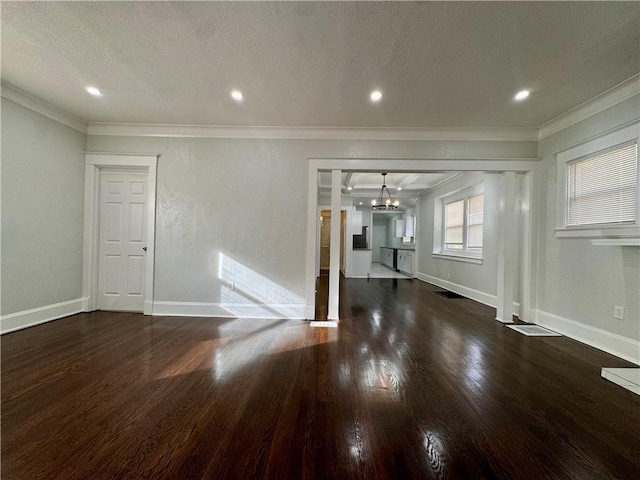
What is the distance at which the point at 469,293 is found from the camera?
5355 millimetres

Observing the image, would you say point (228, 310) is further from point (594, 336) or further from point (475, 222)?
point (475, 222)

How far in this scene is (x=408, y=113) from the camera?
10.6 ft

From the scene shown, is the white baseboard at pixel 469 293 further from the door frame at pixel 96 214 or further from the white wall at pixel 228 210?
the door frame at pixel 96 214

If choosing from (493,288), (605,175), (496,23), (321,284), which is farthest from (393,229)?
(496,23)

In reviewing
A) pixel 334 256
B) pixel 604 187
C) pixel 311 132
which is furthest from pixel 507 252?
pixel 311 132

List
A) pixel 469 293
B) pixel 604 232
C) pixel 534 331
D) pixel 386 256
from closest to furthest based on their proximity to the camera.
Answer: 1. pixel 604 232
2. pixel 534 331
3. pixel 469 293
4. pixel 386 256

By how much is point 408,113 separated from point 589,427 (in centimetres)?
317

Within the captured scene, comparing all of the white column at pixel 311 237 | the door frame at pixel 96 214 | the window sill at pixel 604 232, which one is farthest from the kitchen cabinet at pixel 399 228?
the door frame at pixel 96 214

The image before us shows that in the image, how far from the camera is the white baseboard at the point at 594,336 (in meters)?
2.54

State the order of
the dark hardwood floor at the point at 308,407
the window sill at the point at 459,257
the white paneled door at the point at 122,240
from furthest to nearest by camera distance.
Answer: the window sill at the point at 459,257 → the white paneled door at the point at 122,240 → the dark hardwood floor at the point at 308,407

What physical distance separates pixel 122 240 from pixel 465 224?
6.36 metres

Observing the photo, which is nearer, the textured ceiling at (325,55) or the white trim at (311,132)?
→ the textured ceiling at (325,55)

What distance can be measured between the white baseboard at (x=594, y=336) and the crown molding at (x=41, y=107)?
6.82 m

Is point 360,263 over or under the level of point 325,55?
under
